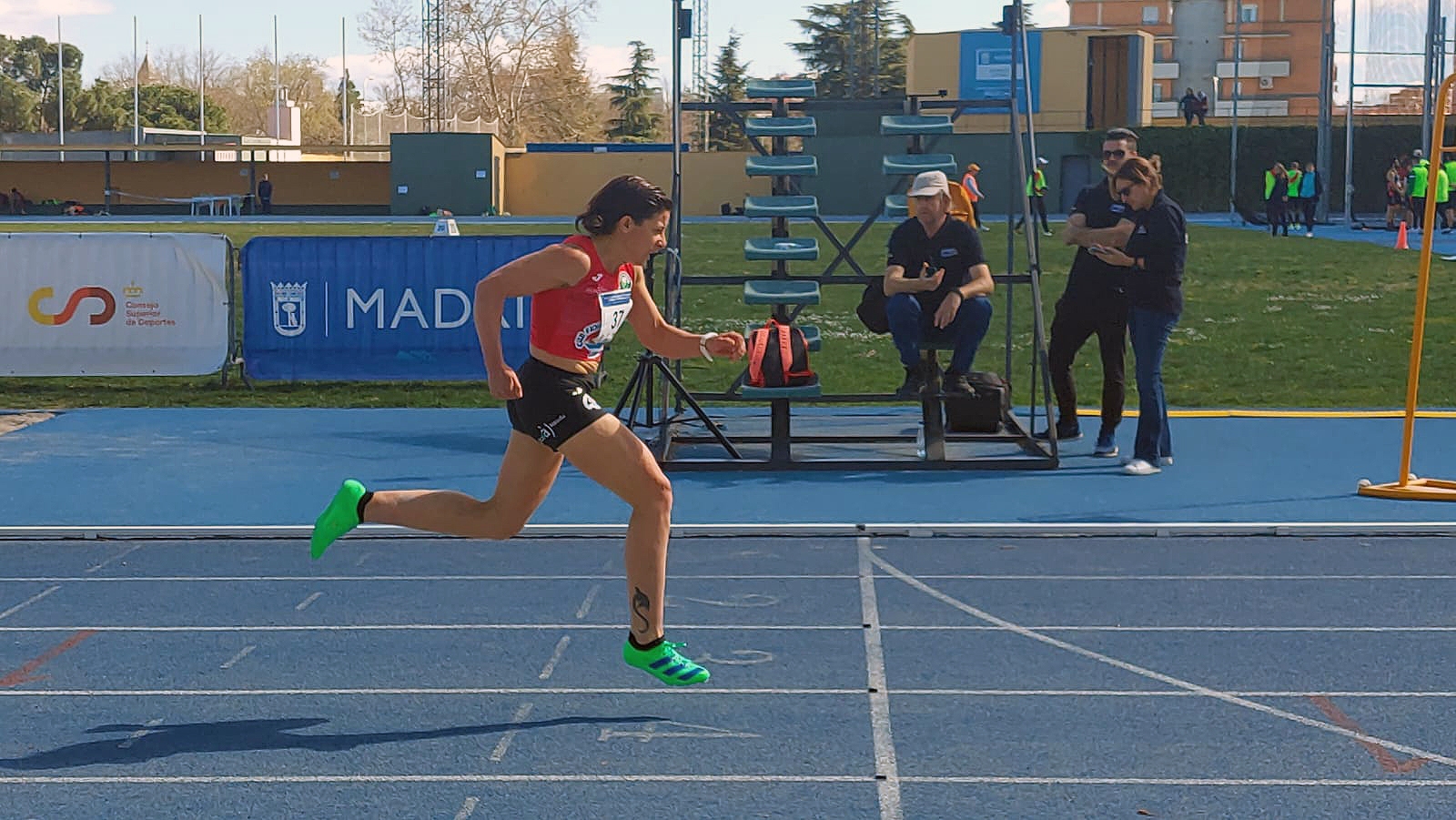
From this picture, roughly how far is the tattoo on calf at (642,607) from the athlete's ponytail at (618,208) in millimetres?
1182

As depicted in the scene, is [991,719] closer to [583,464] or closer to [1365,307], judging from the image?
[583,464]

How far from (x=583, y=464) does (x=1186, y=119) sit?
6011 cm

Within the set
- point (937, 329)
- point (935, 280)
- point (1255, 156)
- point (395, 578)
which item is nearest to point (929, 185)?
point (935, 280)

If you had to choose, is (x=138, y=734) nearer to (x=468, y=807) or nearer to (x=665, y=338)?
(x=468, y=807)

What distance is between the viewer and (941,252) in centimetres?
1183

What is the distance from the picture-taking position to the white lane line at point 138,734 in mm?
5841

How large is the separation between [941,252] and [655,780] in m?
6.88

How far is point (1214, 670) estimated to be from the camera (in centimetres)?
673

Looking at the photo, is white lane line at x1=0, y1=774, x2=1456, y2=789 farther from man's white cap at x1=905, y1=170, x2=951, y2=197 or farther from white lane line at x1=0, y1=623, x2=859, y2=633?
man's white cap at x1=905, y1=170, x2=951, y2=197

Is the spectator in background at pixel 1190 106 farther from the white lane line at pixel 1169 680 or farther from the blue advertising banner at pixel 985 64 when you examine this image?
the white lane line at pixel 1169 680

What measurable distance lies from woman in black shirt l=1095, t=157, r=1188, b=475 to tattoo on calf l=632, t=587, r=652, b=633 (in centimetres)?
566

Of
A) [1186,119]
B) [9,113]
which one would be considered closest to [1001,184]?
[1186,119]

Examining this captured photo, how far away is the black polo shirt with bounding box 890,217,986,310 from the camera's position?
11805 mm

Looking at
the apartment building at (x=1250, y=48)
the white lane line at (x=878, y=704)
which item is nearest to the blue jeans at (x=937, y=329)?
the white lane line at (x=878, y=704)
